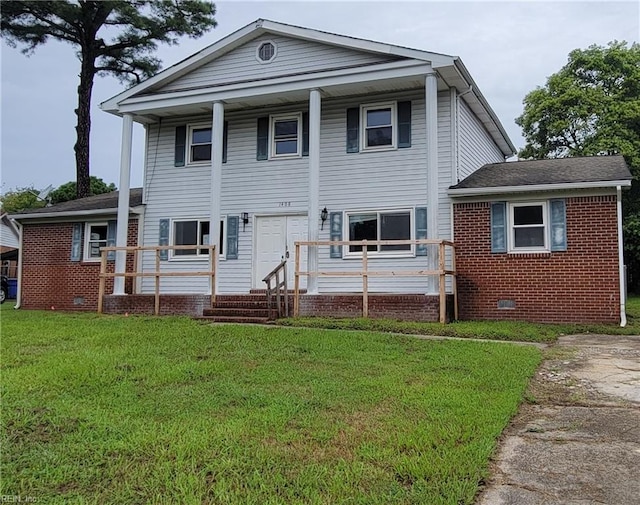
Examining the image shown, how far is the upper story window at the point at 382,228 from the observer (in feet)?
41.1

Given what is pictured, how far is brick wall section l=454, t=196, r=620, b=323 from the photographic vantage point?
35.1ft

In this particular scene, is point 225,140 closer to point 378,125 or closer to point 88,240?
point 378,125

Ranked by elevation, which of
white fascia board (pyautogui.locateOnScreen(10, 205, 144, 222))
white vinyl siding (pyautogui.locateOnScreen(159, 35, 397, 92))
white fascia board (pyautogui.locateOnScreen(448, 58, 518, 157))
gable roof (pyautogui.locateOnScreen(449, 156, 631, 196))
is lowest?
white fascia board (pyautogui.locateOnScreen(10, 205, 144, 222))

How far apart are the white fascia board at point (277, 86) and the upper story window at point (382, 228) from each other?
3.06 m

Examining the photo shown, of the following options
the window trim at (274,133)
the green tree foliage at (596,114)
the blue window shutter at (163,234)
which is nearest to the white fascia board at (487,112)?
the window trim at (274,133)

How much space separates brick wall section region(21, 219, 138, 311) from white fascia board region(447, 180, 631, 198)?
8558 mm

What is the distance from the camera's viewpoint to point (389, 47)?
39.5ft

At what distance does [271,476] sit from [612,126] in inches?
951

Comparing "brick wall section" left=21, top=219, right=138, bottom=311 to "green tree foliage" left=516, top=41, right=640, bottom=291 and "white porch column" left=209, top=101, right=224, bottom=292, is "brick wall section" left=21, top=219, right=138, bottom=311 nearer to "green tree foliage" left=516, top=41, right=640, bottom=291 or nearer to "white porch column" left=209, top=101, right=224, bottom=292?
"white porch column" left=209, top=101, right=224, bottom=292

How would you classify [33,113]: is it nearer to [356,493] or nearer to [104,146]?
[104,146]

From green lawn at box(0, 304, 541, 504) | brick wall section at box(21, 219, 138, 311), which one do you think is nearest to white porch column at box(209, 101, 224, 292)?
brick wall section at box(21, 219, 138, 311)

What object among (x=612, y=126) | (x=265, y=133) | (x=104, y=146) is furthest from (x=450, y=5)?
(x=104, y=146)

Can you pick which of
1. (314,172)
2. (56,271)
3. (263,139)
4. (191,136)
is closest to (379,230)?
(314,172)

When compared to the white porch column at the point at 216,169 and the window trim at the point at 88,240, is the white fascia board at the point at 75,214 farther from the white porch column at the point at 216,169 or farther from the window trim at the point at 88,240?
the white porch column at the point at 216,169
